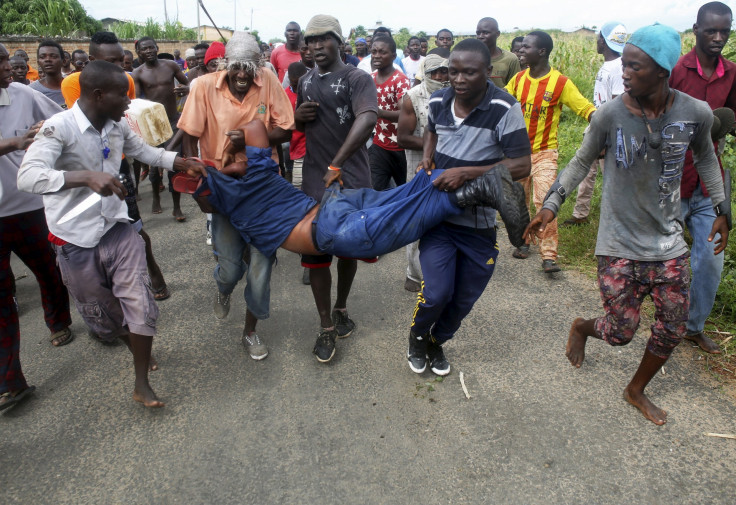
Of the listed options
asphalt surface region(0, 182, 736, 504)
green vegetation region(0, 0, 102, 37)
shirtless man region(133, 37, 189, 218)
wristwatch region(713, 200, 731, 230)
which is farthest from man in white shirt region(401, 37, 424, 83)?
green vegetation region(0, 0, 102, 37)

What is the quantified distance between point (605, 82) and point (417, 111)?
2542 mm

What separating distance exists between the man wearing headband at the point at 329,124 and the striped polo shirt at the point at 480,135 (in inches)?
22.9

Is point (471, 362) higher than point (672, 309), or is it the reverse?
point (672, 309)

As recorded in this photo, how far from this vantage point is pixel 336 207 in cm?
305

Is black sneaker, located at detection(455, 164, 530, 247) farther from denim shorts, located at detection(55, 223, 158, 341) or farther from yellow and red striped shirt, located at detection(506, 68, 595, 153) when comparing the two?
yellow and red striped shirt, located at detection(506, 68, 595, 153)

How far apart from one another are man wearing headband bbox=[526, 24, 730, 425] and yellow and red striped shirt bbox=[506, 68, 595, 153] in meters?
2.22

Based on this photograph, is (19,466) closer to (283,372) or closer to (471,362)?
(283,372)

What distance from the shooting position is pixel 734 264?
14.5 feet

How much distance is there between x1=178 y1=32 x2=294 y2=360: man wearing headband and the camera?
338 centimetres

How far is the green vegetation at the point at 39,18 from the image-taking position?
17.6 meters

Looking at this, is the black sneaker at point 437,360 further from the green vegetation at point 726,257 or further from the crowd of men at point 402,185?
the green vegetation at point 726,257

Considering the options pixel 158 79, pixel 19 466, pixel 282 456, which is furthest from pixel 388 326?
pixel 158 79

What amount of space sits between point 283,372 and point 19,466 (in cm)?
151

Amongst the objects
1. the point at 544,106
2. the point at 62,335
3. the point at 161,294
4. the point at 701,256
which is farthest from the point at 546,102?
the point at 62,335
